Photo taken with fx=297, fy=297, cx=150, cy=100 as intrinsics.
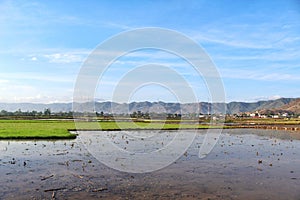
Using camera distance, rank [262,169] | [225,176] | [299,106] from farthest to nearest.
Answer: [299,106] → [262,169] → [225,176]

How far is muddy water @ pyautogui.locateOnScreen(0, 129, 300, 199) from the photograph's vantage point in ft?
30.5

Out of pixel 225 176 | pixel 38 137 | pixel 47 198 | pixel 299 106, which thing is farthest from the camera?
pixel 299 106

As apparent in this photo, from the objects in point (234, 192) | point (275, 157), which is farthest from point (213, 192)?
point (275, 157)

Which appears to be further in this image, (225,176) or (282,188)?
(225,176)

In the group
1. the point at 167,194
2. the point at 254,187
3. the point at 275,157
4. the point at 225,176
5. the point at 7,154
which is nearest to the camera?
the point at 167,194

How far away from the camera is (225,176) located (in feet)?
39.2

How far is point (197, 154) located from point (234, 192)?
775 cm

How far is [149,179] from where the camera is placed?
11.1m

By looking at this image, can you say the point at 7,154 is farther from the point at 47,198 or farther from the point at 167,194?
the point at 167,194

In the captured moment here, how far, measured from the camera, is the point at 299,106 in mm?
152625

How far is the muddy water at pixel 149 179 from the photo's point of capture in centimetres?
929

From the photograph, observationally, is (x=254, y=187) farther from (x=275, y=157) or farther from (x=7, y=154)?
(x=7, y=154)

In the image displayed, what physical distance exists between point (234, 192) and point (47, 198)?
5.84 metres

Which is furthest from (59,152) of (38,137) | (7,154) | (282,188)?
(282,188)
